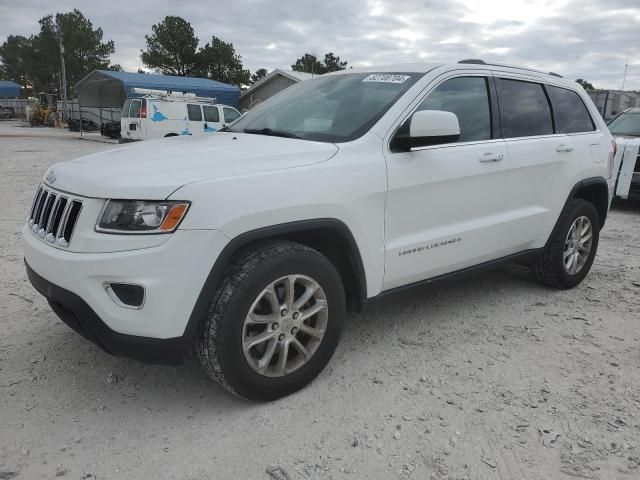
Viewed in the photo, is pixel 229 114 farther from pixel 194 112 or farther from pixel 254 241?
pixel 254 241

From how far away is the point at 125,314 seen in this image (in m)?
2.33

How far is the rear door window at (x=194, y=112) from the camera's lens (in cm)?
1906

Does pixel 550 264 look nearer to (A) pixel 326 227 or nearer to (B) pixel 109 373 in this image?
(A) pixel 326 227

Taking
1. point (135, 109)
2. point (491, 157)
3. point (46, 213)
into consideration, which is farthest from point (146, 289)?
point (135, 109)

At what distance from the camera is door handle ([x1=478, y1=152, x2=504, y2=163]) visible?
353 centimetres

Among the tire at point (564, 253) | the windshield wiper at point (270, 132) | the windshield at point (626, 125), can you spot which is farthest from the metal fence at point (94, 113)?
the tire at point (564, 253)

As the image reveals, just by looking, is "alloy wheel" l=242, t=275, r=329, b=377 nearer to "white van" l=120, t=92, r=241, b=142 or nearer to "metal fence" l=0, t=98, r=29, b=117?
"white van" l=120, t=92, r=241, b=142

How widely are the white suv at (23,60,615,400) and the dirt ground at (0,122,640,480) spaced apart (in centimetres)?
31

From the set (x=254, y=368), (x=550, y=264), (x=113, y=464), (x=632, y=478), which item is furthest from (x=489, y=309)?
(x=113, y=464)

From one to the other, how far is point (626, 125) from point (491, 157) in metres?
7.74

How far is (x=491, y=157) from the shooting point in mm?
3588

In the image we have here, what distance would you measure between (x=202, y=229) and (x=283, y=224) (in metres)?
0.42

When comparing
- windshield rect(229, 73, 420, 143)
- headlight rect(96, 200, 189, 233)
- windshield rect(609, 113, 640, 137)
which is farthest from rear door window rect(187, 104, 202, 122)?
headlight rect(96, 200, 189, 233)

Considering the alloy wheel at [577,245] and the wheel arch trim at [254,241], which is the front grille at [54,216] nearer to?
the wheel arch trim at [254,241]
